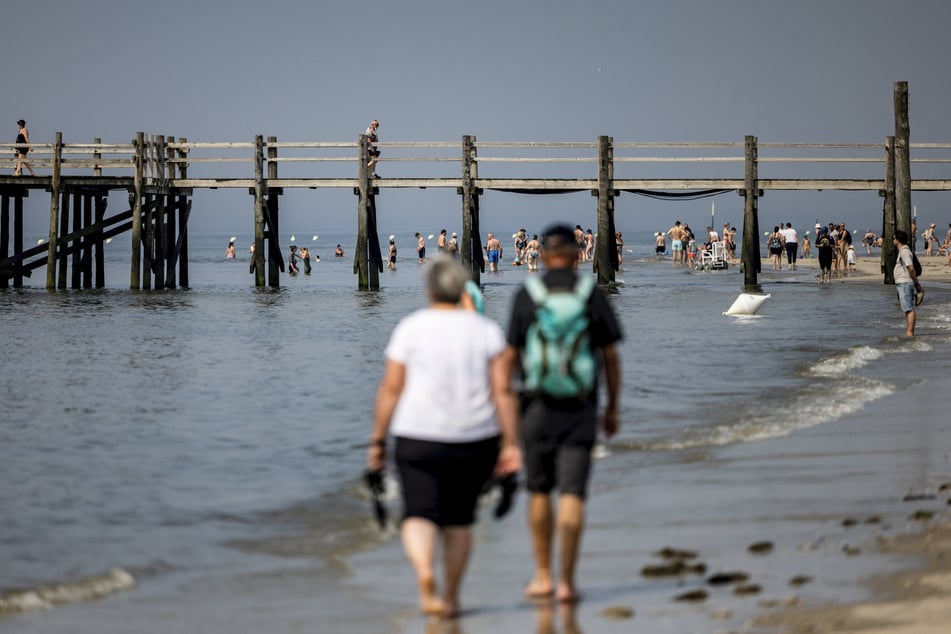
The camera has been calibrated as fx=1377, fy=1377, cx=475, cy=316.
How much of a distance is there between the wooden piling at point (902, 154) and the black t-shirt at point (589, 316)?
26843 millimetres

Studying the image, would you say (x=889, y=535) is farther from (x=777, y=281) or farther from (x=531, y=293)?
(x=777, y=281)

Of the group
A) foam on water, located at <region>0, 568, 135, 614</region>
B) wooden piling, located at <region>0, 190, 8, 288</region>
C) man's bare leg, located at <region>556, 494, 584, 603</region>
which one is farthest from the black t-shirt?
wooden piling, located at <region>0, 190, 8, 288</region>

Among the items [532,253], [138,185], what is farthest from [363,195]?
[532,253]

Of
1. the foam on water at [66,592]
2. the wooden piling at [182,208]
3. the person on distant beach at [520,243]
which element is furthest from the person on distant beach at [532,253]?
the foam on water at [66,592]

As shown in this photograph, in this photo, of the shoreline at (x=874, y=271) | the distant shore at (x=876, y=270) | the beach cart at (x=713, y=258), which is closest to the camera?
the shoreline at (x=874, y=271)

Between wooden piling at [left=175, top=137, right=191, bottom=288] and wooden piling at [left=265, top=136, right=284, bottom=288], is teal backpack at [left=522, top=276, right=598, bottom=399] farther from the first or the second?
wooden piling at [left=175, top=137, right=191, bottom=288]

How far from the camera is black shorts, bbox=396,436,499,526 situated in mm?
5324

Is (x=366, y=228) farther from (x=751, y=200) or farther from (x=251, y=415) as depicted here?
(x=251, y=415)

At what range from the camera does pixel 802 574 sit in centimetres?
634

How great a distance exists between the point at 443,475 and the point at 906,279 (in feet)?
46.3

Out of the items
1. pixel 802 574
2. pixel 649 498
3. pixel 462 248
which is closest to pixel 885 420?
pixel 649 498

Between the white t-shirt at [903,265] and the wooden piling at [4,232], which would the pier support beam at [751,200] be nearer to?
the white t-shirt at [903,265]

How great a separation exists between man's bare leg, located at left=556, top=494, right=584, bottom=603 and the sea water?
1.05 metres

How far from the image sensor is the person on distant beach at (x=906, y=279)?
1733 cm
